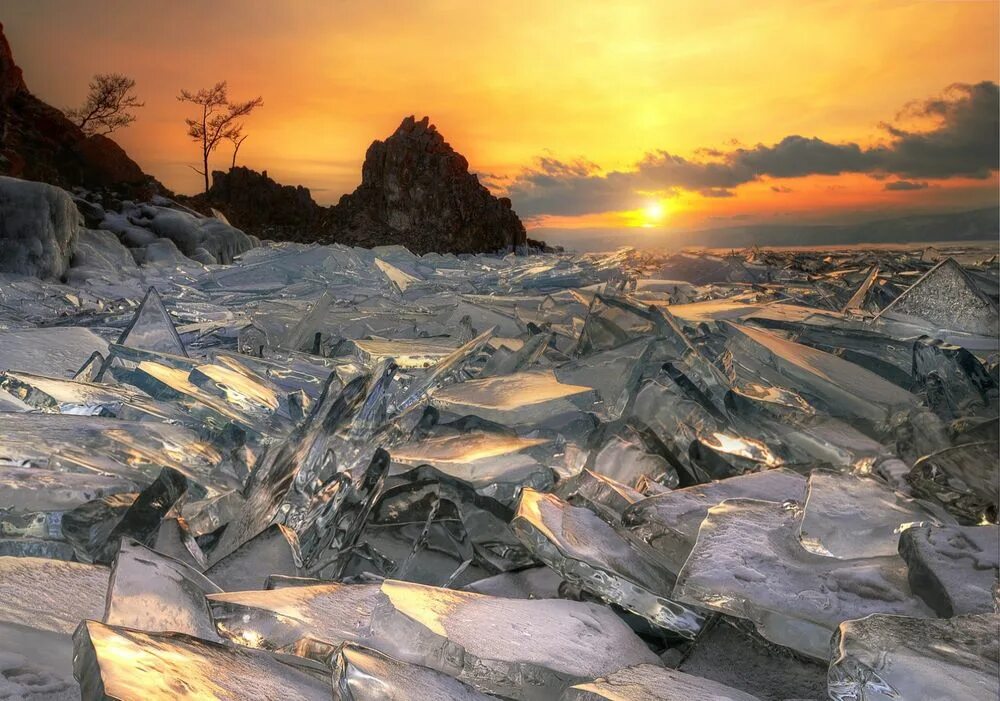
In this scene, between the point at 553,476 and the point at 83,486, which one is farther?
the point at 553,476

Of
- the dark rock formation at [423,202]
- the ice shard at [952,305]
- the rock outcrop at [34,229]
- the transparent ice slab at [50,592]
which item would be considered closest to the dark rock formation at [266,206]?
the dark rock formation at [423,202]

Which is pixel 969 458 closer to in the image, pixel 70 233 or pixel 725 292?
pixel 725 292

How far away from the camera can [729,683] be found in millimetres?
664

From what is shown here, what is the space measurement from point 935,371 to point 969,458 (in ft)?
2.06

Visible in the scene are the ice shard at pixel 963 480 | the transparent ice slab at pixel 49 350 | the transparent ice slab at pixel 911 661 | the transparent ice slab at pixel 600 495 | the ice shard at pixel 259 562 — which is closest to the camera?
the transparent ice slab at pixel 911 661

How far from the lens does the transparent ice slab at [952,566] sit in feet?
2.40

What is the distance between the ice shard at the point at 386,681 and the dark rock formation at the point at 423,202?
1170 inches

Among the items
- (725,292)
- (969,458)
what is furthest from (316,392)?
(725,292)

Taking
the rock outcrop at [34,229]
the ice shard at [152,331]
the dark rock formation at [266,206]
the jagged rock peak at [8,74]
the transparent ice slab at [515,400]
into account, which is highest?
the jagged rock peak at [8,74]

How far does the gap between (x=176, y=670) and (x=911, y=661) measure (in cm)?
54

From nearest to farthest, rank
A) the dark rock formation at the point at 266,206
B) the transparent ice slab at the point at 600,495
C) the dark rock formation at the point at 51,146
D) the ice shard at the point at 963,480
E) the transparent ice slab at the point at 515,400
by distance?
the transparent ice slab at the point at 600,495 < the ice shard at the point at 963,480 < the transparent ice slab at the point at 515,400 < the dark rock formation at the point at 51,146 < the dark rock formation at the point at 266,206

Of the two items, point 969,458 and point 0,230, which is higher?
point 0,230

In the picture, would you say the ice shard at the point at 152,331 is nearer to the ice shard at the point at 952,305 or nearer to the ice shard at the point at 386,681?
the ice shard at the point at 386,681

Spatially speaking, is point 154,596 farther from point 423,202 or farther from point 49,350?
point 423,202
